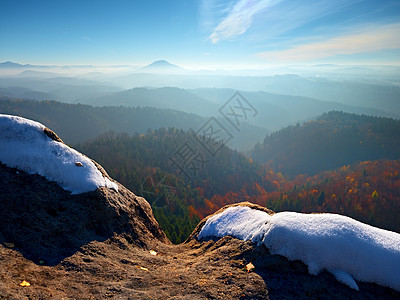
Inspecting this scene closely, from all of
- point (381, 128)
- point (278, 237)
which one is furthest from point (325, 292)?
point (381, 128)

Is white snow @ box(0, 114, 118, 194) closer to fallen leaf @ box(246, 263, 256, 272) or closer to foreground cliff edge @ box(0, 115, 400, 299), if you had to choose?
foreground cliff edge @ box(0, 115, 400, 299)

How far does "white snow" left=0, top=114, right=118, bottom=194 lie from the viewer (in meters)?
9.86

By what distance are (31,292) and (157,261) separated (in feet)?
16.2

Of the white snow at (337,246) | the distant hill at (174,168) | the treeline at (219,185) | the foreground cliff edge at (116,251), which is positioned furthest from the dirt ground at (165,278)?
the distant hill at (174,168)

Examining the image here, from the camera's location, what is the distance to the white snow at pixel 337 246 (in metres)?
7.23

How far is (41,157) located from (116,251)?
576 cm

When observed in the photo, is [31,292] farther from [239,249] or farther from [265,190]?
[265,190]

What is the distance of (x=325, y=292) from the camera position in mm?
6914

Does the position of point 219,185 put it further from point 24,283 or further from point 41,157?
point 24,283

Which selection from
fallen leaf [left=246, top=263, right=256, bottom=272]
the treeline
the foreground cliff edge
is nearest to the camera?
the foreground cliff edge

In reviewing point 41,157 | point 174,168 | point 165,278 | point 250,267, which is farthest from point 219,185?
point 165,278

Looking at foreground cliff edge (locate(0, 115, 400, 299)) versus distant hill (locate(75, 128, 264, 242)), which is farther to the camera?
distant hill (locate(75, 128, 264, 242))

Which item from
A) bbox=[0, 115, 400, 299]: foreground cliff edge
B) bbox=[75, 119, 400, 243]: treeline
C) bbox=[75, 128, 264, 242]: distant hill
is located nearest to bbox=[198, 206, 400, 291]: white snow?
A: bbox=[0, 115, 400, 299]: foreground cliff edge

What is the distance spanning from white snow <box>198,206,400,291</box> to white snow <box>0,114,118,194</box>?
8.66 metres
